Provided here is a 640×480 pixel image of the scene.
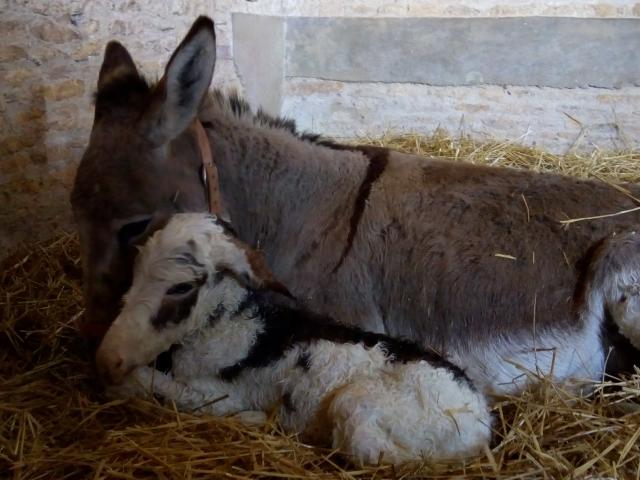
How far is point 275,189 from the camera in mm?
2746

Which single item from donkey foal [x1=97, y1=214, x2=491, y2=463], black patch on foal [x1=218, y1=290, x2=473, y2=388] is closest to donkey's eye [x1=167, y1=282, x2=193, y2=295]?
donkey foal [x1=97, y1=214, x2=491, y2=463]

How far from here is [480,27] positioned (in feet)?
16.6

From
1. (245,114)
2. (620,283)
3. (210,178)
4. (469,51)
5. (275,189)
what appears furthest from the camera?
(469,51)

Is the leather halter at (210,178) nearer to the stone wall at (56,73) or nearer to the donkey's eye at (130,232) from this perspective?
the donkey's eye at (130,232)

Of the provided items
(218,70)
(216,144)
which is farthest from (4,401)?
(218,70)

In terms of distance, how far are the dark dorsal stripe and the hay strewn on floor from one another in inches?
31.4

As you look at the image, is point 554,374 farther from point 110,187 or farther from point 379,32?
point 379,32

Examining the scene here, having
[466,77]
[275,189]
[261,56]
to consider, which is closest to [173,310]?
[275,189]

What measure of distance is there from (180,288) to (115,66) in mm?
1228

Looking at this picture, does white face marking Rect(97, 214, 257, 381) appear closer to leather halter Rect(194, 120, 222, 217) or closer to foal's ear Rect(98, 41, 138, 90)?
leather halter Rect(194, 120, 222, 217)

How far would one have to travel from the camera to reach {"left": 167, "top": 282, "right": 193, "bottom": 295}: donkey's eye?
2127 millimetres

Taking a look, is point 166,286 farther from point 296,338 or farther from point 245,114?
point 245,114

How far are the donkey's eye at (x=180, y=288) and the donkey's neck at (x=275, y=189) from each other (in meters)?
0.58

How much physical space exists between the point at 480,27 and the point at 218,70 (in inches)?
82.3
